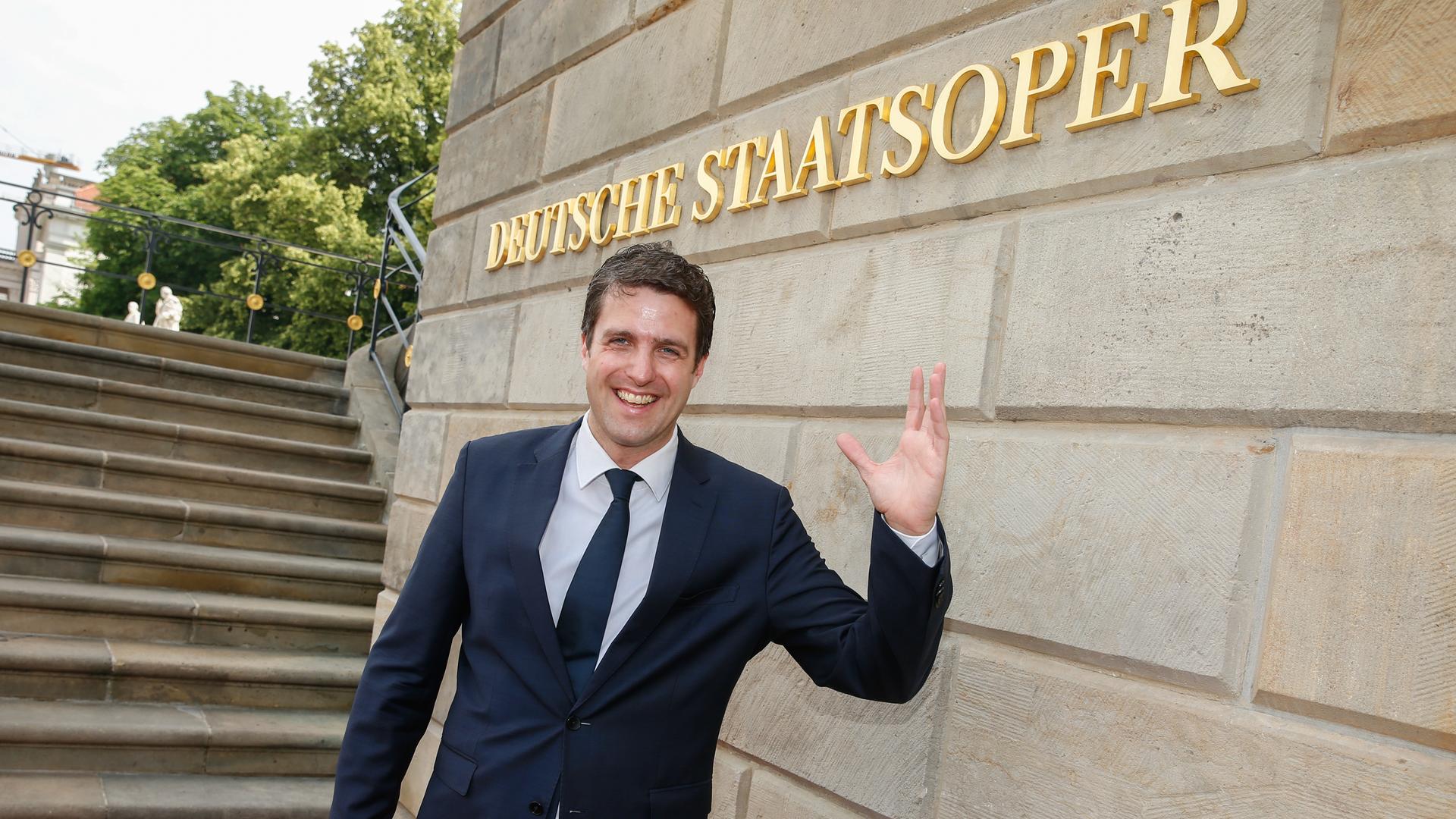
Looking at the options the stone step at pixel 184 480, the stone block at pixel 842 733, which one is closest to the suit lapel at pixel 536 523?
the stone block at pixel 842 733

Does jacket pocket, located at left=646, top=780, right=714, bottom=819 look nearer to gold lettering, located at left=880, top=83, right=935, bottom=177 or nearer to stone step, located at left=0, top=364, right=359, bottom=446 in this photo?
gold lettering, located at left=880, top=83, right=935, bottom=177

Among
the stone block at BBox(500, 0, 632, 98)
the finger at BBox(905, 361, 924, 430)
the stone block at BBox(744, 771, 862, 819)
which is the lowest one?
the stone block at BBox(744, 771, 862, 819)

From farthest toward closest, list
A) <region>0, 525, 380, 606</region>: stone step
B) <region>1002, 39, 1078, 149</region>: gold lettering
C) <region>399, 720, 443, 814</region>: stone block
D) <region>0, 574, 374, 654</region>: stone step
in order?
<region>0, 525, 380, 606</region>: stone step, <region>0, 574, 374, 654</region>: stone step, <region>399, 720, 443, 814</region>: stone block, <region>1002, 39, 1078, 149</region>: gold lettering

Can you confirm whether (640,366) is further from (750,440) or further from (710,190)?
(710,190)

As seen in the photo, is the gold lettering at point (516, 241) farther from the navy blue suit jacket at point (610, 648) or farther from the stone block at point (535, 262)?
the navy blue suit jacket at point (610, 648)

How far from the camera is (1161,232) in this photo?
2.16 m

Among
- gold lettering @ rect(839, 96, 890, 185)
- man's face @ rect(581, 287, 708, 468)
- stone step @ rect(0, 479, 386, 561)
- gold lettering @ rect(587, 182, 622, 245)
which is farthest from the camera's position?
stone step @ rect(0, 479, 386, 561)

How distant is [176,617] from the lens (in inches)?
239

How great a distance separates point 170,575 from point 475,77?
3.49m

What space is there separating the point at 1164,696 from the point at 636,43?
2992 mm

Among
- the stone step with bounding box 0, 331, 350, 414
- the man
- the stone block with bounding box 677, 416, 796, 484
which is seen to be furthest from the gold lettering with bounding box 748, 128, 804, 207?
the stone step with bounding box 0, 331, 350, 414

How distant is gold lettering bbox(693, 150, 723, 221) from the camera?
3.40 m

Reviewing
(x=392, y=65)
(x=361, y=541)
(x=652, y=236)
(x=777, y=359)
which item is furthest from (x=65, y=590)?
(x=392, y=65)

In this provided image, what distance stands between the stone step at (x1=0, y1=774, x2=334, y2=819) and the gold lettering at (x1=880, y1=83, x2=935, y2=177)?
3.60m
